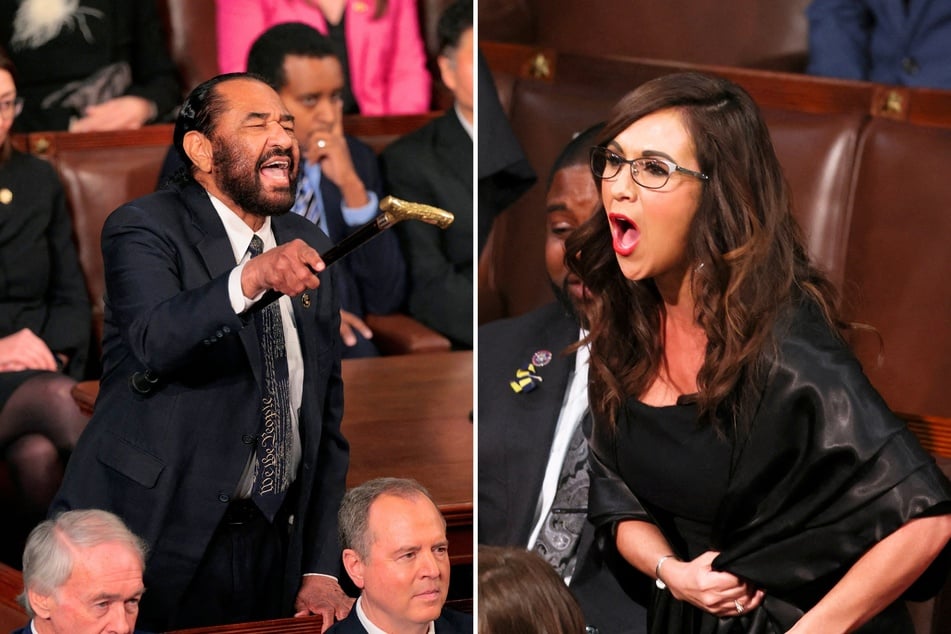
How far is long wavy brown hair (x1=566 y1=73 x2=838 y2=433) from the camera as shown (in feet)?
9.04

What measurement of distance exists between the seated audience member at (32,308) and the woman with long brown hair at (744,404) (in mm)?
1094

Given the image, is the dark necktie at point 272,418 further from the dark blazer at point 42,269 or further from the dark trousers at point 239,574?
the dark blazer at point 42,269

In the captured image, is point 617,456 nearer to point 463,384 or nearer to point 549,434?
point 549,434

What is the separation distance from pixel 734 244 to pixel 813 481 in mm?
461

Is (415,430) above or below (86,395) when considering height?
below

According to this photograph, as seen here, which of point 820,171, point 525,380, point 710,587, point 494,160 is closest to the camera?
point 710,587

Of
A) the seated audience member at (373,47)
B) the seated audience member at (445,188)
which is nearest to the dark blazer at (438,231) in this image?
the seated audience member at (445,188)

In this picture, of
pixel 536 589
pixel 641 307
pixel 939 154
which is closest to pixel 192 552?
pixel 536 589

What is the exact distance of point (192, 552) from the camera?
9.48 ft

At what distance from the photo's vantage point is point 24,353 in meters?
3.04

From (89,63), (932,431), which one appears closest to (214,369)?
(89,63)

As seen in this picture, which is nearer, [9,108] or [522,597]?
[9,108]

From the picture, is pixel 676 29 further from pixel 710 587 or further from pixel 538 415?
pixel 710 587

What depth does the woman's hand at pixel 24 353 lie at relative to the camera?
3.04m
